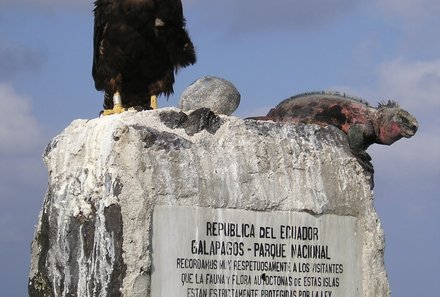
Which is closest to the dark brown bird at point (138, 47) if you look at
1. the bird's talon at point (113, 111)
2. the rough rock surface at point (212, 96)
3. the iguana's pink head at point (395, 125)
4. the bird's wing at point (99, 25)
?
the bird's wing at point (99, 25)

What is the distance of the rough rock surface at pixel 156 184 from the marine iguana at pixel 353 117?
17cm

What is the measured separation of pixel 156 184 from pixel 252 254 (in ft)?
2.89

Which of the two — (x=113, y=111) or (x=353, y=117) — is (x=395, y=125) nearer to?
(x=353, y=117)

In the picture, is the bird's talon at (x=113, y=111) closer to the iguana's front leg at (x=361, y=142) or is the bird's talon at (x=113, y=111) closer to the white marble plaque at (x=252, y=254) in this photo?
the white marble plaque at (x=252, y=254)

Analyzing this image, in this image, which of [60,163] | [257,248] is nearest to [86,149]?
[60,163]

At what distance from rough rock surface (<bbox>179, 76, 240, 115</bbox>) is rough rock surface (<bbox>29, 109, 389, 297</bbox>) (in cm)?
48

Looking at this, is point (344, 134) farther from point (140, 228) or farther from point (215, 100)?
point (140, 228)

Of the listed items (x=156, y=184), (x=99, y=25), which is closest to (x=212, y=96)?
(x=156, y=184)

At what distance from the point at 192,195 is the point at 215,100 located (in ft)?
3.66

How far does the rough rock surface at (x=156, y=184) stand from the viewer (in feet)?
19.6

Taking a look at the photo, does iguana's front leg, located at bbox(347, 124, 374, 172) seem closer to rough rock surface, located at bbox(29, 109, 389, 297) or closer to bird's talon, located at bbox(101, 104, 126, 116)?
rough rock surface, located at bbox(29, 109, 389, 297)

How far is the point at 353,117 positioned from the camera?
737cm

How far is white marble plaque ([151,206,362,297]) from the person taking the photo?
239 inches

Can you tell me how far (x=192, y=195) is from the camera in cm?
617
